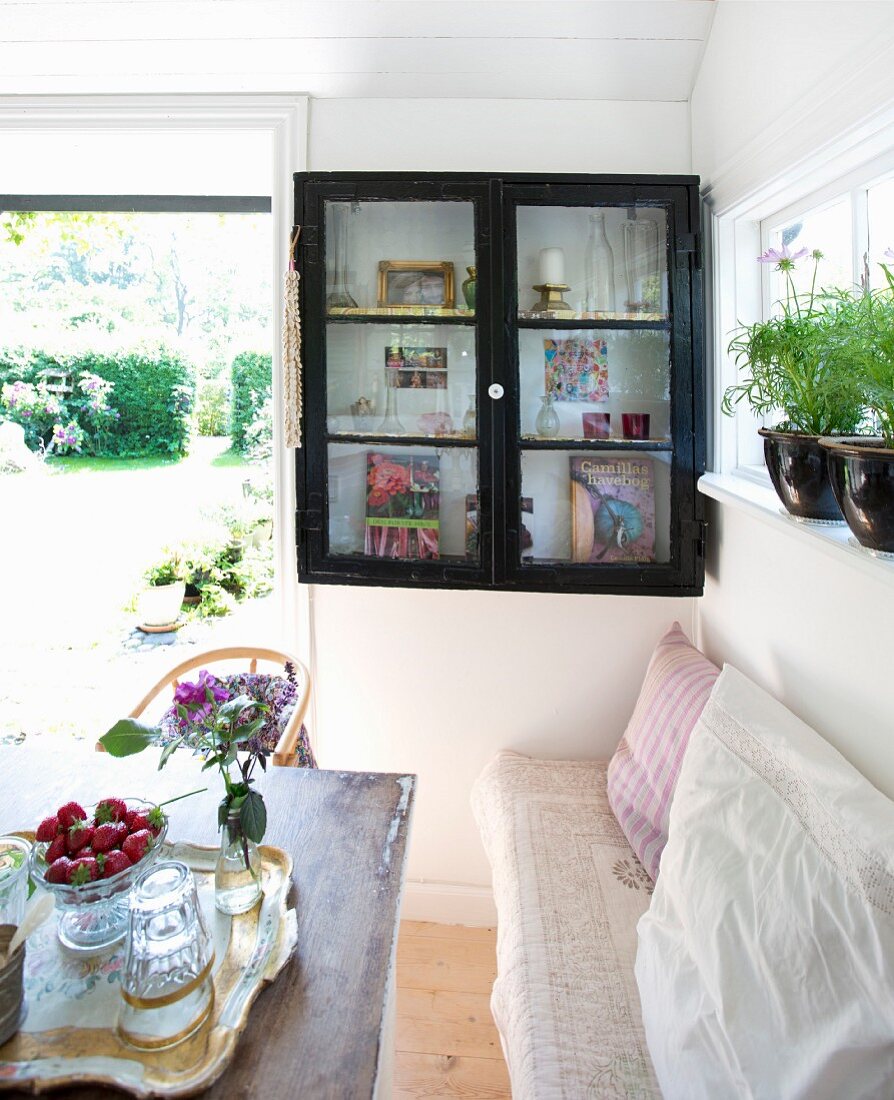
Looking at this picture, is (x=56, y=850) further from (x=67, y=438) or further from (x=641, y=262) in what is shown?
(x=67, y=438)

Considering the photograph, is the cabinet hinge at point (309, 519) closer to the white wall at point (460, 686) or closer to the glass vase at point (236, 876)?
the white wall at point (460, 686)

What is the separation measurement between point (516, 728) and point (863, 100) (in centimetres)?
173

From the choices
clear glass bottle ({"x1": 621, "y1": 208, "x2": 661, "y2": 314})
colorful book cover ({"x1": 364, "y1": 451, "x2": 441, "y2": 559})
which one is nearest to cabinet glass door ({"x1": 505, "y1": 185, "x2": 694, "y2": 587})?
clear glass bottle ({"x1": 621, "y1": 208, "x2": 661, "y2": 314})

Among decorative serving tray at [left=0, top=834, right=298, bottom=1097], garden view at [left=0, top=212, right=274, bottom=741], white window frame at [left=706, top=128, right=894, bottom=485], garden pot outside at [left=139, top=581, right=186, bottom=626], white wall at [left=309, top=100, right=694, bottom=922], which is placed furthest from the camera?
garden pot outside at [left=139, top=581, right=186, bottom=626]

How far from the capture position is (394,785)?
59.9 inches

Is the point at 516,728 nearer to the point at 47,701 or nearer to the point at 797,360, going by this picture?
the point at 797,360

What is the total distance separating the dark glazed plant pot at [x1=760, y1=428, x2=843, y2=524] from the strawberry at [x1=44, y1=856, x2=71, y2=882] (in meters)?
1.31

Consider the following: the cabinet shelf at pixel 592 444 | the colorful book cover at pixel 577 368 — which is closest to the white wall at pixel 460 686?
the cabinet shelf at pixel 592 444

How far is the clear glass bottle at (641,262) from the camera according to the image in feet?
6.57

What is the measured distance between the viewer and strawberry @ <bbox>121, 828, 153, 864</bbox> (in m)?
1.07

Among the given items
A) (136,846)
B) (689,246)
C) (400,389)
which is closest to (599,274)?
(689,246)

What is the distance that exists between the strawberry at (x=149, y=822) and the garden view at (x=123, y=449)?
1719 mm

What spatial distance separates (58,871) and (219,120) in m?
2.02

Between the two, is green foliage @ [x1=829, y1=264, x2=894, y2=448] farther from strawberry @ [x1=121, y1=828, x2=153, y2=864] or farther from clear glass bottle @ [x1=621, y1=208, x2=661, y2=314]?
strawberry @ [x1=121, y1=828, x2=153, y2=864]
